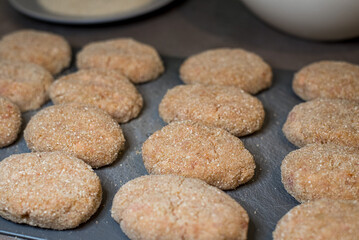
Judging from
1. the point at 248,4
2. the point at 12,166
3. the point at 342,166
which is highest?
the point at 248,4

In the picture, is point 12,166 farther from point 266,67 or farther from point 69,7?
point 69,7

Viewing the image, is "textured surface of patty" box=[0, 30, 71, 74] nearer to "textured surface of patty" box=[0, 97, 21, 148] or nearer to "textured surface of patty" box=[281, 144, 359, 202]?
"textured surface of patty" box=[0, 97, 21, 148]

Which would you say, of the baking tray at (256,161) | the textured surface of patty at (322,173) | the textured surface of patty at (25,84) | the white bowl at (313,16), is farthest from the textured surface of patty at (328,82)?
the textured surface of patty at (25,84)

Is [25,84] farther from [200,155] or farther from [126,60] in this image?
[200,155]

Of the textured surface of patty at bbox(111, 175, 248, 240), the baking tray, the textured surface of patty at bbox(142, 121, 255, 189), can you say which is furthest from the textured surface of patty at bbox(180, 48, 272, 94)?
the textured surface of patty at bbox(111, 175, 248, 240)

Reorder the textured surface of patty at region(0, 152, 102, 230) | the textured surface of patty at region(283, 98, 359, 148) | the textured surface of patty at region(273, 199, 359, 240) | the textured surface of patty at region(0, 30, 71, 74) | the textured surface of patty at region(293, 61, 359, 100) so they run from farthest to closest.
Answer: the textured surface of patty at region(0, 30, 71, 74) → the textured surface of patty at region(293, 61, 359, 100) → the textured surface of patty at region(283, 98, 359, 148) → the textured surface of patty at region(0, 152, 102, 230) → the textured surface of patty at region(273, 199, 359, 240)

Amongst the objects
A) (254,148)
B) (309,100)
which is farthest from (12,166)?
(309,100)
